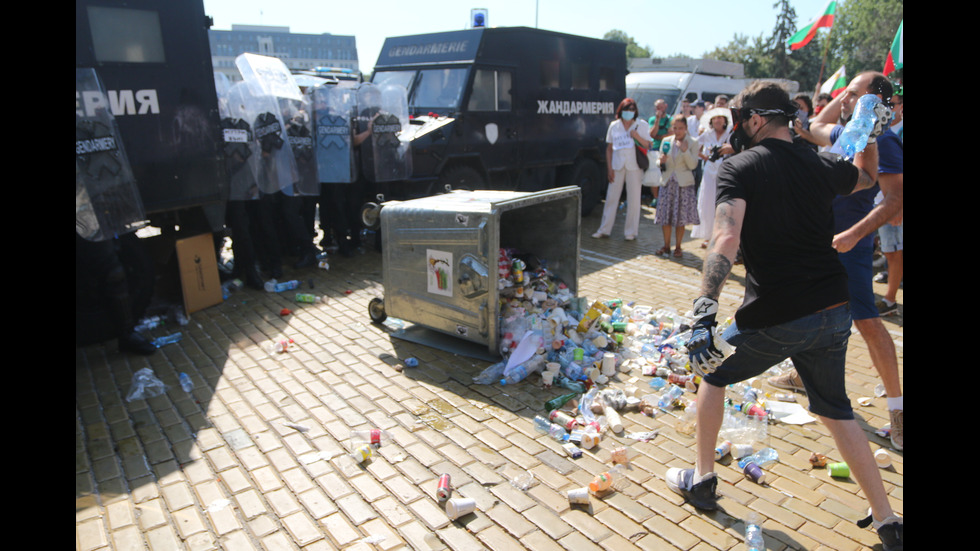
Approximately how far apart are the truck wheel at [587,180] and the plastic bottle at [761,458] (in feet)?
Result: 23.7

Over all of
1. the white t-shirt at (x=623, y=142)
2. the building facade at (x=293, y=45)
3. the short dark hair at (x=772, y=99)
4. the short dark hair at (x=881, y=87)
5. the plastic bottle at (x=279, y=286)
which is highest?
the building facade at (x=293, y=45)

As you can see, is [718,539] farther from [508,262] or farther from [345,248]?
[345,248]

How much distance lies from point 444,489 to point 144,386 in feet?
8.68

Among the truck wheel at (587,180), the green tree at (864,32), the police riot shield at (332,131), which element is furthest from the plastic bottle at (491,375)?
the green tree at (864,32)

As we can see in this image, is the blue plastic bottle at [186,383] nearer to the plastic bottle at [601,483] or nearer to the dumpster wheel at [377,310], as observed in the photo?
the dumpster wheel at [377,310]

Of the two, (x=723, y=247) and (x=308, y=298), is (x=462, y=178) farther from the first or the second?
(x=723, y=247)

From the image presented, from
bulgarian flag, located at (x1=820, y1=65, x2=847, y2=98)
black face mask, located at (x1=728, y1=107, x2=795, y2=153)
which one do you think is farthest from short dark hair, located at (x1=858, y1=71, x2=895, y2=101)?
bulgarian flag, located at (x1=820, y1=65, x2=847, y2=98)

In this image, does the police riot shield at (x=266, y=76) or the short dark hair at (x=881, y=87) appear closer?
the short dark hair at (x=881, y=87)

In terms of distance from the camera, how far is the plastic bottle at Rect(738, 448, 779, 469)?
11.3ft

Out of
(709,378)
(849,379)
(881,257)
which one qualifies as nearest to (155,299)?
(709,378)

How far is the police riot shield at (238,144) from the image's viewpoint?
20.2 feet

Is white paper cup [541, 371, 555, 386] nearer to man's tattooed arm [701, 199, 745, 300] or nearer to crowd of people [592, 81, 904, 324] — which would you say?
man's tattooed arm [701, 199, 745, 300]

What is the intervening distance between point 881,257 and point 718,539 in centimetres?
620

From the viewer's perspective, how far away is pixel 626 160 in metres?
8.62
